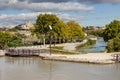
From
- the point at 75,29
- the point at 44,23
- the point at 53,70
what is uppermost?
the point at 44,23

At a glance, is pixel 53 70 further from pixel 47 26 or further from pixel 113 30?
pixel 113 30

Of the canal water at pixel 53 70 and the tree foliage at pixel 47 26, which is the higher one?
the tree foliage at pixel 47 26

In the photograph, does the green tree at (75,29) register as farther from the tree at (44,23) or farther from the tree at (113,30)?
the tree at (44,23)

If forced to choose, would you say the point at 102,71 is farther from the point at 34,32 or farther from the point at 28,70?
the point at 34,32

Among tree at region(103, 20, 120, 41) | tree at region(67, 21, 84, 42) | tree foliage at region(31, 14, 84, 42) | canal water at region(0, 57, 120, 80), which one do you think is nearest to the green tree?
tree at region(67, 21, 84, 42)

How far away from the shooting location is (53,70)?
127 feet

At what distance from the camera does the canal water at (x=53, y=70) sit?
110ft

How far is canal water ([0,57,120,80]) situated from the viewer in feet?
110

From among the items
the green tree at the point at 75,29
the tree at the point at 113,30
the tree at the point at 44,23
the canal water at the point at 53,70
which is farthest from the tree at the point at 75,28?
the canal water at the point at 53,70

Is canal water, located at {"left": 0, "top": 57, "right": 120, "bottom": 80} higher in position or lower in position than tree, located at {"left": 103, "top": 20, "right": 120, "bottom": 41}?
lower

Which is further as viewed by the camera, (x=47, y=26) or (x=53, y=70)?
(x=47, y=26)

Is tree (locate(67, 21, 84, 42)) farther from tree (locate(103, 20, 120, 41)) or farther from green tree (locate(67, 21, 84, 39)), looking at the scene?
tree (locate(103, 20, 120, 41))

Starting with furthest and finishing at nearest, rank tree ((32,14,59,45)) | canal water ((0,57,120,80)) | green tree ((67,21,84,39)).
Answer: green tree ((67,21,84,39)) < tree ((32,14,59,45)) < canal water ((0,57,120,80))

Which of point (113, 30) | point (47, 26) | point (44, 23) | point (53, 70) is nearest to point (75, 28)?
point (113, 30)
